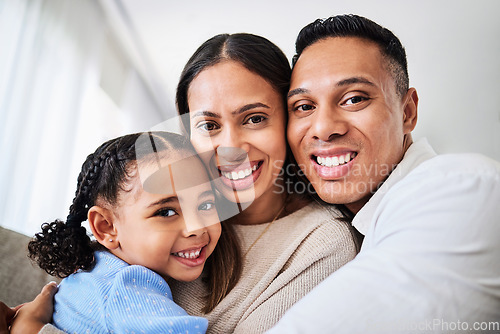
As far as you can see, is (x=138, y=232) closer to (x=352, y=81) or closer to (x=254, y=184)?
(x=254, y=184)

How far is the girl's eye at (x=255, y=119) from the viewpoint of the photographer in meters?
0.88

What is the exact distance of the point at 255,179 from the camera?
3.00 ft

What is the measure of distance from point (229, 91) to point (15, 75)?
46.4 inches

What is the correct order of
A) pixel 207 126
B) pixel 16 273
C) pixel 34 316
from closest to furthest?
pixel 34 316
pixel 207 126
pixel 16 273

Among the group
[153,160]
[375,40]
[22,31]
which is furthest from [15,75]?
[375,40]

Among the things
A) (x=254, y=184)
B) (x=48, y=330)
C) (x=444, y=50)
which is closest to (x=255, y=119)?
(x=254, y=184)

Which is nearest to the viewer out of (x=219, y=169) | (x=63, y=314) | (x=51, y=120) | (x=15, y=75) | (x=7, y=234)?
(x=63, y=314)

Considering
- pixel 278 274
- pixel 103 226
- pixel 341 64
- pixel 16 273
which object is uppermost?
pixel 341 64

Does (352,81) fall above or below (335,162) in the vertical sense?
above

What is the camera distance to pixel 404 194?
24.6 inches

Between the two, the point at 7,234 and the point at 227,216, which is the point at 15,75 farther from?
the point at 227,216

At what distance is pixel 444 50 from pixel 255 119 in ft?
1.61

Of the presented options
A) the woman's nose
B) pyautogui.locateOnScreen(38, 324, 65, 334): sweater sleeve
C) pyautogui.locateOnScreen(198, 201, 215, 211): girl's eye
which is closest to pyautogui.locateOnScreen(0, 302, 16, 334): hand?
pyautogui.locateOnScreen(38, 324, 65, 334): sweater sleeve

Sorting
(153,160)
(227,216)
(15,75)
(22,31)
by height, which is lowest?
(227,216)
